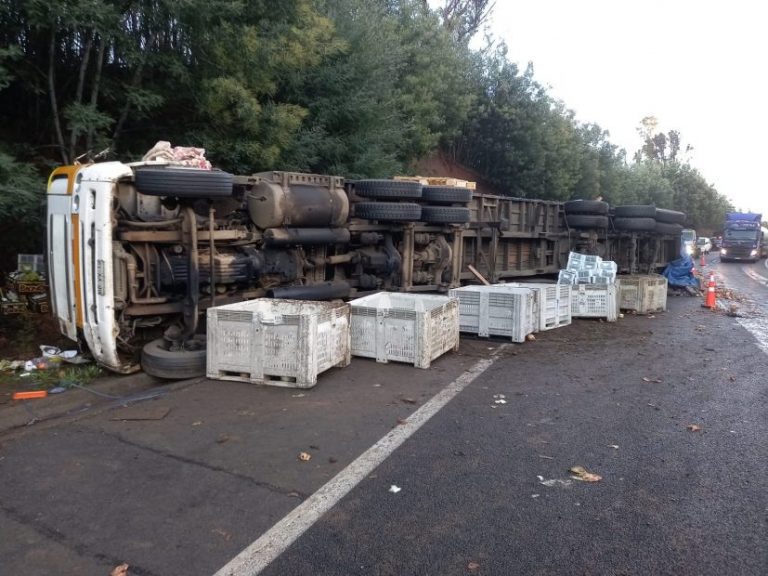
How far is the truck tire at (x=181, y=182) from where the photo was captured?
588cm

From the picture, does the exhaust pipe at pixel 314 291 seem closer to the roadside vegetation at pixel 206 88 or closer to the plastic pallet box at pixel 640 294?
the roadside vegetation at pixel 206 88

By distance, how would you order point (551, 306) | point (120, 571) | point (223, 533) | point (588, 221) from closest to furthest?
point (120, 571)
point (223, 533)
point (551, 306)
point (588, 221)

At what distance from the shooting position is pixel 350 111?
12.9 meters

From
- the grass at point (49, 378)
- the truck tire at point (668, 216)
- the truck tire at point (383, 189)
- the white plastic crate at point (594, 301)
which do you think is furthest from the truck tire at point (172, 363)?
the truck tire at point (668, 216)

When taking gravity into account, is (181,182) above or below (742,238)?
above

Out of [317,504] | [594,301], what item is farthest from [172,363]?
[594,301]

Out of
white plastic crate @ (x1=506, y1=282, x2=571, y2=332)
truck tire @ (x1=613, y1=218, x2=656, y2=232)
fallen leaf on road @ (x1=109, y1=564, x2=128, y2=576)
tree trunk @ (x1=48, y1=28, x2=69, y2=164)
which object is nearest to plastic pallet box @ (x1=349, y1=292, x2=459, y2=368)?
white plastic crate @ (x1=506, y1=282, x2=571, y2=332)

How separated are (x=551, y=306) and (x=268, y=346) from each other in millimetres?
5438

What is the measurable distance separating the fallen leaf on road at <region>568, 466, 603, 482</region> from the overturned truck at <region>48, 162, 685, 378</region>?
3813 mm

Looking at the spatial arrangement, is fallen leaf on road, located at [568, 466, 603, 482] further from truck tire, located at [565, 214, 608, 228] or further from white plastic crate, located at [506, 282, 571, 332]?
truck tire, located at [565, 214, 608, 228]

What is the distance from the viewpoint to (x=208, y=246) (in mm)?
6891

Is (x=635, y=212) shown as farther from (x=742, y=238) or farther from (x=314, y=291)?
(x=742, y=238)

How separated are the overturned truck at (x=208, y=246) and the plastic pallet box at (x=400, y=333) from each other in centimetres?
115

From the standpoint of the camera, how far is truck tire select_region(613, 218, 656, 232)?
53.3ft
